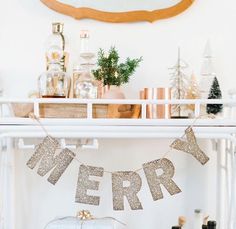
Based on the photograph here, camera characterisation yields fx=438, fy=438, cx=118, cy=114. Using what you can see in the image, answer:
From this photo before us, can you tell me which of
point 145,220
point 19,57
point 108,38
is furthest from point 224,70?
point 19,57

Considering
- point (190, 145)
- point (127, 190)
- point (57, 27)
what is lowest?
point (127, 190)

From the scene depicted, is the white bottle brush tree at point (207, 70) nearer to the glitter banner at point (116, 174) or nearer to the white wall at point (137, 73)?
the white wall at point (137, 73)

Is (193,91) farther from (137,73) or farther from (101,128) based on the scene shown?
(101,128)

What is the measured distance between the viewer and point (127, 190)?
1.10 metres

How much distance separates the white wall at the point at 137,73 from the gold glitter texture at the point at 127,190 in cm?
25

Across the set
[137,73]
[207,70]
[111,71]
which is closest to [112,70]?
[111,71]

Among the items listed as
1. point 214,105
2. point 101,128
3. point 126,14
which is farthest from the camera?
point 126,14

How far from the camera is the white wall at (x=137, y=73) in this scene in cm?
134

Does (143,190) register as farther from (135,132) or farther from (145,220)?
(135,132)

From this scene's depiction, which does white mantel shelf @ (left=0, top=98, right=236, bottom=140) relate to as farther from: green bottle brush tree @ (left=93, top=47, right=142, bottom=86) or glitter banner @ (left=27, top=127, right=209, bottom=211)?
green bottle brush tree @ (left=93, top=47, right=142, bottom=86)

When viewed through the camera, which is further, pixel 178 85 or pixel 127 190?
pixel 178 85

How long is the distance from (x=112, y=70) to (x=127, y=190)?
338 millimetres

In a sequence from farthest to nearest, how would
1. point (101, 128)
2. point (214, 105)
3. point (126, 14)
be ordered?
1. point (126, 14)
2. point (214, 105)
3. point (101, 128)

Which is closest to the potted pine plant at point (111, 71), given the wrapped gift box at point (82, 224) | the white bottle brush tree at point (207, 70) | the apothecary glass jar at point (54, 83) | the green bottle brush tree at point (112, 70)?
the green bottle brush tree at point (112, 70)
